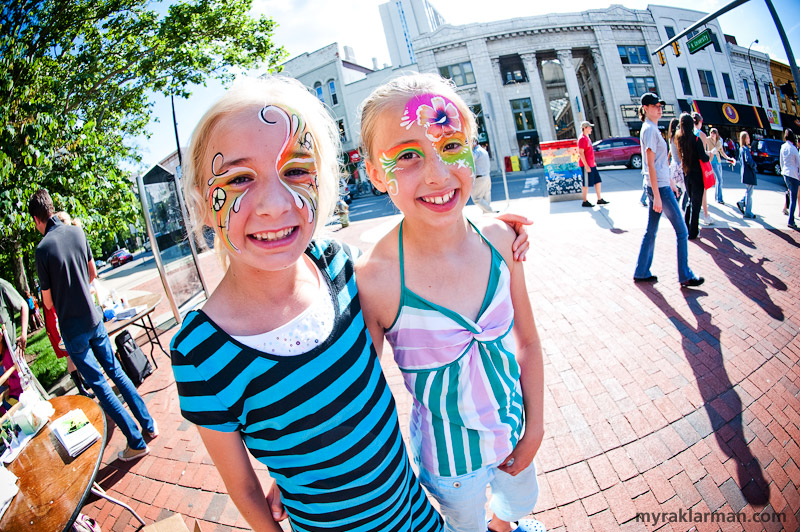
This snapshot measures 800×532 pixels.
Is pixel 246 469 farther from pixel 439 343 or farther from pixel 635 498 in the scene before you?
pixel 635 498

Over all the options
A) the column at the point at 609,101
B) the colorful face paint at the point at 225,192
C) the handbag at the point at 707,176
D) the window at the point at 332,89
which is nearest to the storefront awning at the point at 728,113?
the column at the point at 609,101

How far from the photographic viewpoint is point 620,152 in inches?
645

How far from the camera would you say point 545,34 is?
2472cm

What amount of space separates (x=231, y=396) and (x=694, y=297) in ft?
15.0

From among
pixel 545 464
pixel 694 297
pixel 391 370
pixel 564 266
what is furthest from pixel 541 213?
pixel 545 464

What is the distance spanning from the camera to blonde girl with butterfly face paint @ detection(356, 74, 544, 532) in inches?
50.4

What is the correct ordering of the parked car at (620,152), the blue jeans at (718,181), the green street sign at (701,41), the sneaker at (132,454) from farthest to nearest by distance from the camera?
1. the parked car at (620,152)
2. the green street sign at (701,41)
3. the blue jeans at (718,181)
4. the sneaker at (132,454)

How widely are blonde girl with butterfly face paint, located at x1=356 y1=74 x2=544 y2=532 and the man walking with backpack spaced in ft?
9.56

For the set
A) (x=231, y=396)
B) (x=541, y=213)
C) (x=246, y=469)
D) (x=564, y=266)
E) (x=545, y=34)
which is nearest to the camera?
(x=231, y=396)

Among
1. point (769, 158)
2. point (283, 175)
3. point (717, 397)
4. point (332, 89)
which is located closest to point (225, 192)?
point (283, 175)

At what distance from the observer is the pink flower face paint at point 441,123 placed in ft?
4.18

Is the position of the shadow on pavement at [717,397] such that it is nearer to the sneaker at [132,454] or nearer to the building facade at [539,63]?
the sneaker at [132,454]

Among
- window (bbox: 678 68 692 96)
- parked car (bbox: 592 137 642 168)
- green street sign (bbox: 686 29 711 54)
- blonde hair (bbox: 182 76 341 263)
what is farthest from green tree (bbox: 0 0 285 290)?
window (bbox: 678 68 692 96)

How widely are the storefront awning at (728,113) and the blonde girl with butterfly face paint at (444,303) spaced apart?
111ft
